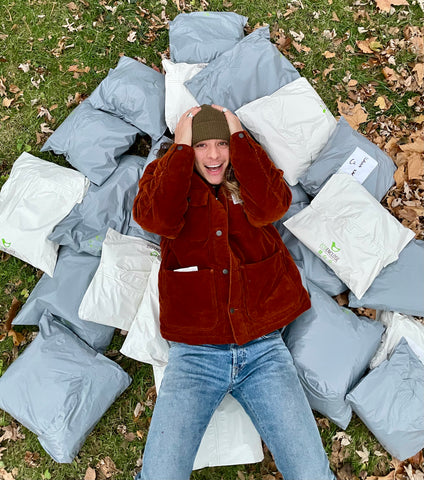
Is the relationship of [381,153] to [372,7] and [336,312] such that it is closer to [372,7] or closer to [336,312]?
[336,312]

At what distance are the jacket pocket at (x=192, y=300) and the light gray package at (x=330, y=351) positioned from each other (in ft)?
2.91

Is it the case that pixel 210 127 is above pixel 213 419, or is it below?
above

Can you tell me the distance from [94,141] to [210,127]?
1.31 m

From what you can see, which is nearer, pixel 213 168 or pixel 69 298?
pixel 213 168

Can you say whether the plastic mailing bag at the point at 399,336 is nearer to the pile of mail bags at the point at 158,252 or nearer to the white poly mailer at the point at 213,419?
the pile of mail bags at the point at 158,252

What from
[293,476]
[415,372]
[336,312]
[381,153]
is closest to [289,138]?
[381,153]

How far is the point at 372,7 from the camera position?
454 cm

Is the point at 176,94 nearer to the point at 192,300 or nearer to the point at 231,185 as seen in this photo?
the point at 231,185

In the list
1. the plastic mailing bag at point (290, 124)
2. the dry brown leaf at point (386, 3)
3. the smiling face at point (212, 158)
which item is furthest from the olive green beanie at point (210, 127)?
the dry brown leaf at point (386, 3)

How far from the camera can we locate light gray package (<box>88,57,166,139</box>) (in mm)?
3908

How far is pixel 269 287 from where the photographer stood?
3.27 metres

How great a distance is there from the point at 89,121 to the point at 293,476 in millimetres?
3541

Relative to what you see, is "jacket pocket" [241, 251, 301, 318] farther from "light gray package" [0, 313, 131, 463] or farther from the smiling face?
"light gray package" [0, 313, 131, 463]

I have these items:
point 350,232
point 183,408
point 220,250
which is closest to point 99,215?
point 220,250
